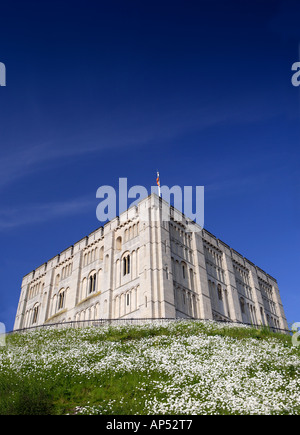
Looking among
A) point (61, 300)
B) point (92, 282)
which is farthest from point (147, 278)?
point (61, 300)

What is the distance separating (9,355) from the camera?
77.7 feet

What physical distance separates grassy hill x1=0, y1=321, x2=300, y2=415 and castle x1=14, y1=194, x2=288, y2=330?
1614cm

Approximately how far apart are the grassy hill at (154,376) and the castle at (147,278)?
52.9ft

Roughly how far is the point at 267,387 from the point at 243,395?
4.43 feet

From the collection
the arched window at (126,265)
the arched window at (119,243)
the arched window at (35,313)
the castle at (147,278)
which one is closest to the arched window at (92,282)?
the castle at (147,278)

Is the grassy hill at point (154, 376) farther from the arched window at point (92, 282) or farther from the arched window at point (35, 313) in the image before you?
the arched window at point (35, 313)

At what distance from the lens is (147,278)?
4291 centimetres

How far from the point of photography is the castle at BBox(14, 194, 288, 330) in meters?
44.0

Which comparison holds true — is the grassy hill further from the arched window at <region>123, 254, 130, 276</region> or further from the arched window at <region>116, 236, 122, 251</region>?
the arched window at <region>116, 236, 122, 251</region>

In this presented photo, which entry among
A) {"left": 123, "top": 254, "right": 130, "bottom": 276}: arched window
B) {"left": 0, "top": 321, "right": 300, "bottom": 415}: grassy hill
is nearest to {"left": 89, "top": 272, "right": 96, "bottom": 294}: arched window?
{"left": 123, "top": 254, "right": 130, "bottom": 276}: arched window

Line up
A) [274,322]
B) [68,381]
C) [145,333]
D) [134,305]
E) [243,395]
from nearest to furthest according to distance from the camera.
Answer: [243,395] → [68,381] → [145,333] → [134,305] → [274,322]
